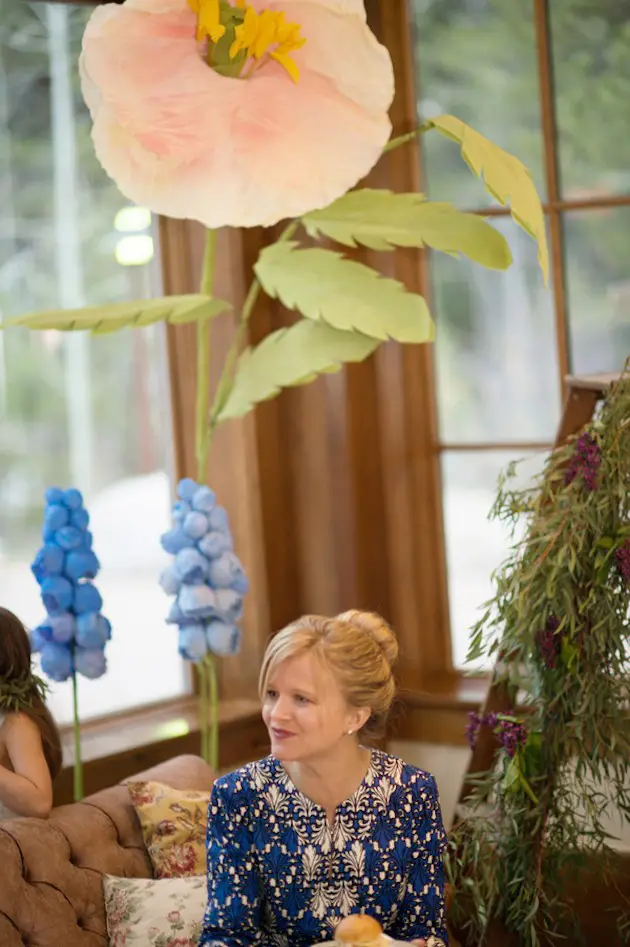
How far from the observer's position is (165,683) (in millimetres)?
3531

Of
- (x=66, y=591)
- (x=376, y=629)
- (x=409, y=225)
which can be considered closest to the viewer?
(x=376, y=629)

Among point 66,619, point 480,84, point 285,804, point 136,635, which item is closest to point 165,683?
point 136,635

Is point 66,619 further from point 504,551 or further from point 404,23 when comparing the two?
point 404,23

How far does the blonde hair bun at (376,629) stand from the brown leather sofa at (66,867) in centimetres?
65

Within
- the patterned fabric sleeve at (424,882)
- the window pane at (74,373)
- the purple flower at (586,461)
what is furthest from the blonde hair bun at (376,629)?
the window pane at (74,373)

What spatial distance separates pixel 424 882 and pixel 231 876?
33 centimetres

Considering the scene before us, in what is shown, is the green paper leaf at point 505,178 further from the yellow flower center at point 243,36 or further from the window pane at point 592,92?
the window pane at point 592,92

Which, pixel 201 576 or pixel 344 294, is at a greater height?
pixel 344 294

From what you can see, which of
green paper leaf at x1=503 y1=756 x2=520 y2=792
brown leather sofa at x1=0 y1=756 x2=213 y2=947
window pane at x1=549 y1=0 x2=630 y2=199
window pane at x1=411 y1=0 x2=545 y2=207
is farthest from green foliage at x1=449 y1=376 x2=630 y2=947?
window pane at x1=411 y1=0 x2=545 y2=207

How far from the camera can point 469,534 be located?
3.55m

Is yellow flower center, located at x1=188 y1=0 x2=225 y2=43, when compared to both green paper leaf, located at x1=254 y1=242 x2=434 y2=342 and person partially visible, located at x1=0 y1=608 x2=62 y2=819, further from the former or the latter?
person partially visible, located at x1=0 y1=608 x2=62 y2=819

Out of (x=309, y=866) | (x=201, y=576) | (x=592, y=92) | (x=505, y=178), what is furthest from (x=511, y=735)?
(x=592, y=92)

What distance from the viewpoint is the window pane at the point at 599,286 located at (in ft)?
10.8

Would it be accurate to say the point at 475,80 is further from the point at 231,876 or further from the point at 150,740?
the point at 231,876
